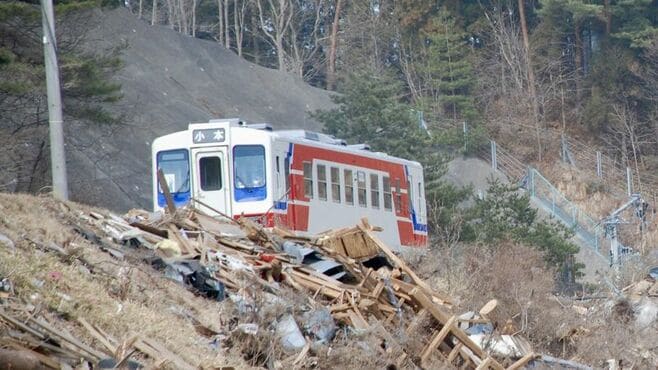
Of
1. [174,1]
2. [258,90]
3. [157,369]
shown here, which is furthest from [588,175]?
[157,369]

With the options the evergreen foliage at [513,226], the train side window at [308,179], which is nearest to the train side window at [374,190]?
the train side window at [308,179]

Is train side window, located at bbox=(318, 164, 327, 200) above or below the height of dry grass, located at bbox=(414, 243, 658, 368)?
above

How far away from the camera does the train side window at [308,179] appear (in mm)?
25734

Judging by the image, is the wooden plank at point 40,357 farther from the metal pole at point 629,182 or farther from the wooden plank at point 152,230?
the metal pole at point 629,182

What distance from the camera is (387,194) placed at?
29.7 m

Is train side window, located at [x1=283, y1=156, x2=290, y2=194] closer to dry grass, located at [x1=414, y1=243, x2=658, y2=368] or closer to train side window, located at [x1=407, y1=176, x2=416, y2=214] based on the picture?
dry grass, located at [x1=414, y1=243, x2=658, y2=368]

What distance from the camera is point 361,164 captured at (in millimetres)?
28312

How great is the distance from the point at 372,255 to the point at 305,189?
6.29 m

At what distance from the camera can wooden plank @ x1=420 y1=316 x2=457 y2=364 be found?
16.3 metres

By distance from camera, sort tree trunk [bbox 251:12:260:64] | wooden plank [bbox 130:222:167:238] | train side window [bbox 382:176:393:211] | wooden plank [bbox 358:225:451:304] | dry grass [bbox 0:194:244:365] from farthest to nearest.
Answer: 1. tree trunk [bbox 251:12:260:64]
2. train side window [bbox 382:176:393:211]
3. wooden plank [bbox 358:225:451:304]
4. wooden plank [bbox 130:222:167:238]
5. dry grass [bbox 0:194:244:365]

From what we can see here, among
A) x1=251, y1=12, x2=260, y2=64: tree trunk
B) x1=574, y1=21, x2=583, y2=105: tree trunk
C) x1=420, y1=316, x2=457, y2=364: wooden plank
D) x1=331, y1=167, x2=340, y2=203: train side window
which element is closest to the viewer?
x1=420, y1=316, x2=457, y2=364: wooden plank

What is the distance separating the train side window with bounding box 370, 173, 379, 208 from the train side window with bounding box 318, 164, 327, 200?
2447mm

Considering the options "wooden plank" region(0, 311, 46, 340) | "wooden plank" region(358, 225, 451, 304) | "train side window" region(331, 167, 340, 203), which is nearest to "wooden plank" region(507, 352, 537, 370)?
"wooden plank" region(358, 225, 451, 304)

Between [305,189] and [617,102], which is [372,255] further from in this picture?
[617,102]
